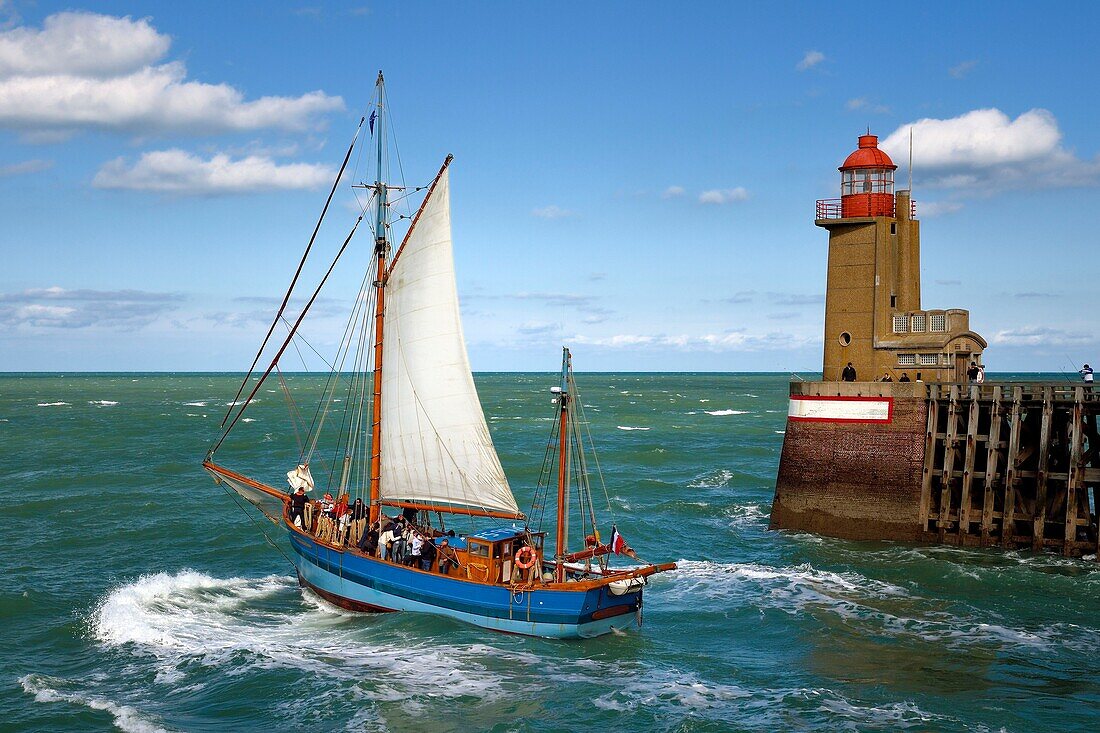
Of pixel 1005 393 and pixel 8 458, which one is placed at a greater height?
pixel 1005 393

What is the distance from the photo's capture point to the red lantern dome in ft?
136

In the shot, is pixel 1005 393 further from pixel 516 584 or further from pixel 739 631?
pixel 516 584

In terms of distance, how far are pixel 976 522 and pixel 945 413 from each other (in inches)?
166

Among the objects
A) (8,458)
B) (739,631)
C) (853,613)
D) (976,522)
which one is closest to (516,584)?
(739,631)

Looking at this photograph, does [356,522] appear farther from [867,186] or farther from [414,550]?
[867,186]

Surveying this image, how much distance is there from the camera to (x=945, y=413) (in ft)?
125

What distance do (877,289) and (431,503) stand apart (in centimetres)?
2050

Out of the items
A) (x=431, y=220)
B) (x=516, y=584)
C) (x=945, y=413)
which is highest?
(x=431, y=220)

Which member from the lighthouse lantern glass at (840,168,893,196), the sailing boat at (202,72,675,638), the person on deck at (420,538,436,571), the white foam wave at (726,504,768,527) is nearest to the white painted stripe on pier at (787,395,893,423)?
the white foam wave at (726,504,768,527)

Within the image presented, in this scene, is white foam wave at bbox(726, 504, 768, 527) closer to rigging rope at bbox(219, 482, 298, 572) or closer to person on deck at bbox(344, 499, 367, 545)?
person on deck at bbox(344, 499, 367, 545)

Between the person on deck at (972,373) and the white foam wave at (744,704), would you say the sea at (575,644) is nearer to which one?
the white foam wave at (744,704)

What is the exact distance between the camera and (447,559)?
94.0 feet

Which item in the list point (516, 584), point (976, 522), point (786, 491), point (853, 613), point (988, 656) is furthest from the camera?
point (786, 491)

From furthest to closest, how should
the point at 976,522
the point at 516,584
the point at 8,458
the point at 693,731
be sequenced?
the point at 8,458
the point at 976,522
the point at 516,584
the point at 693,731
